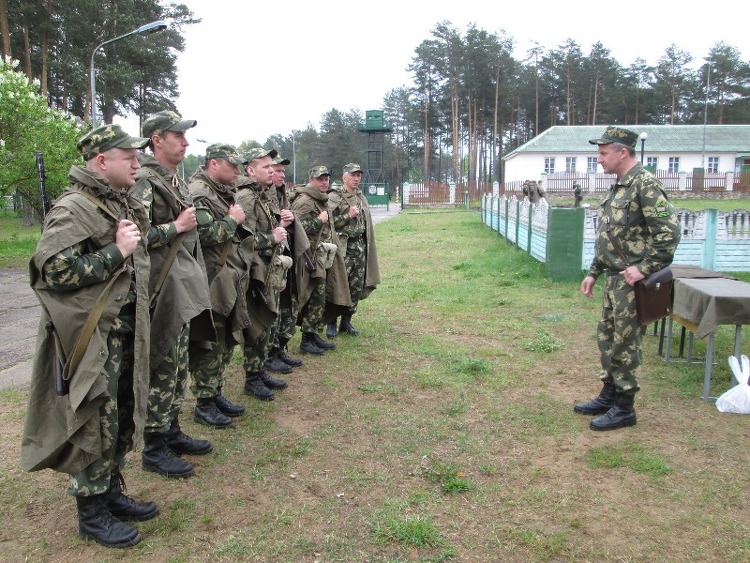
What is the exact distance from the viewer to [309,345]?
6.52 m

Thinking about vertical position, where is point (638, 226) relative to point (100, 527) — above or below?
above

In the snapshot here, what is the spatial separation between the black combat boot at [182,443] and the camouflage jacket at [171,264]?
77 cm

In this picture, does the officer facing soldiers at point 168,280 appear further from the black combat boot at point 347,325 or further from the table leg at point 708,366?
the table leg at point 708,366

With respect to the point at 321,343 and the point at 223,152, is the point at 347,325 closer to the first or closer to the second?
the point at 321,343

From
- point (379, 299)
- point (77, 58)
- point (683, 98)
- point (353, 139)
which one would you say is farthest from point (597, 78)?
point (379, 299)

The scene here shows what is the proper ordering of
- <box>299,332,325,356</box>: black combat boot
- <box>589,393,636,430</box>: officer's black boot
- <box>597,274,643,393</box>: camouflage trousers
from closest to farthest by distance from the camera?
<box>597,274,643,393</box>: camouflage trousers, <box>589,393,636,430</box>: officer's black boot, <box>299,332,325,356</box>: black combat boot

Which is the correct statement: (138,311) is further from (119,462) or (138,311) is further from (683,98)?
(683,98)

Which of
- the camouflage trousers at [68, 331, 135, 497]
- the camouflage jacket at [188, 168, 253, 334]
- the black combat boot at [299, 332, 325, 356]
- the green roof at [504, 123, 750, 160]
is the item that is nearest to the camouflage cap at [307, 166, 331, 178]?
the black combat boot at [299, 332, 325, 356]

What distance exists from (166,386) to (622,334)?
10.4ft

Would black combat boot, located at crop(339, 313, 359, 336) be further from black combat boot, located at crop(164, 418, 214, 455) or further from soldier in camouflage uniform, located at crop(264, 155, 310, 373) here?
black combat boot, located at crop(164, 418, 214, 455)

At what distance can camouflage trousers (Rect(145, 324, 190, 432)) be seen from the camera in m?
3.44

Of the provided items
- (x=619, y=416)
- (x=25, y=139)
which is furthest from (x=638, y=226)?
(x=25, y=139)

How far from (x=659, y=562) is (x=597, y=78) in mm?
62808

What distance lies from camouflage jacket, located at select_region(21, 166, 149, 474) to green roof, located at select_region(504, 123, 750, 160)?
172 feet
